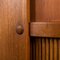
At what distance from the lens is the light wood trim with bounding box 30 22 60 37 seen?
557mm

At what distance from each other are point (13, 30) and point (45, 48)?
0.50 feet

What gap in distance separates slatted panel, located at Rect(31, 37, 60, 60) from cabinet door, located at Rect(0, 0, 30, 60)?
0.04 m

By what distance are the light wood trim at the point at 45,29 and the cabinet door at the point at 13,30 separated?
28 mm

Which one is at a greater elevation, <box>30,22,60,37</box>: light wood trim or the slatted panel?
<box>30,22,60,37</box>: light wood trim

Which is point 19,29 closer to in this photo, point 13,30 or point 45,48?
point 13,30

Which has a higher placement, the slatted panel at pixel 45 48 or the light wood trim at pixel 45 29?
the light wood trim at pixel 45 29

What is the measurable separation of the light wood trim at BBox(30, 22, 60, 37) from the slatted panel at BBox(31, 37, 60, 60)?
3 centimetres

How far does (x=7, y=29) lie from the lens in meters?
0.62

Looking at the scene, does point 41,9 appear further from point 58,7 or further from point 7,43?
point 7,43

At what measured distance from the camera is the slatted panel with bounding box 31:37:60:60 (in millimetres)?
580

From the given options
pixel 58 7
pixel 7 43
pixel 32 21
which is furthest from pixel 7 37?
pixel 58 7

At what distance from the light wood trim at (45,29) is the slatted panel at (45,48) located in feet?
0.10

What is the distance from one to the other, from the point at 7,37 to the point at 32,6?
0.55 feet

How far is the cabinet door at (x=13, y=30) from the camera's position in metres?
0.59
